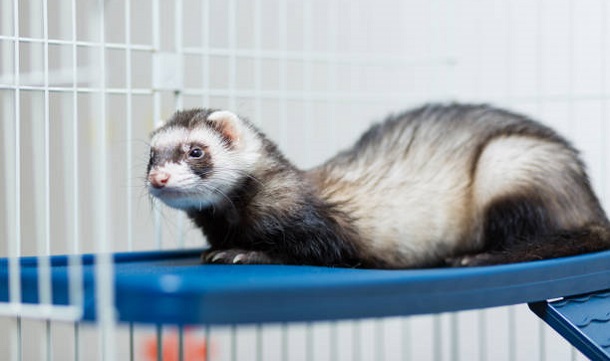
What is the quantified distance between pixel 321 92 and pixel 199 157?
582mm

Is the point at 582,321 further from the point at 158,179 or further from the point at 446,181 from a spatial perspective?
the point at 158,179

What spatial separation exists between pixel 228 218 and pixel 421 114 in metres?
0.47

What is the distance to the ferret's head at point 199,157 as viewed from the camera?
3.84ft

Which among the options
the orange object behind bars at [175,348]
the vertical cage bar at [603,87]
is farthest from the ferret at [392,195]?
the orange object behind bars at [175,348]

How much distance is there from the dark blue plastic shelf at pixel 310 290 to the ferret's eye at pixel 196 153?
0.19 meters

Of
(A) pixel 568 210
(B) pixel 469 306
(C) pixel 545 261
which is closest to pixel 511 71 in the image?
(A) pixel 568 210

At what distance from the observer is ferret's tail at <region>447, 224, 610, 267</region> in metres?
1.22

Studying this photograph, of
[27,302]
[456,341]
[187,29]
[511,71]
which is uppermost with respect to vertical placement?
[187,29]

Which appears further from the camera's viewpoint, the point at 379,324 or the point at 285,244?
the point at 379,324

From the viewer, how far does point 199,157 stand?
125 centimetres

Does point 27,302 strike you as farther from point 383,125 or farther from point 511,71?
point 511,71

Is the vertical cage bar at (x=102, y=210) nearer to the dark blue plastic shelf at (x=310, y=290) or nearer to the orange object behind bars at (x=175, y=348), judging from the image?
the dark blue plastic shelf at (x=310, y=290)

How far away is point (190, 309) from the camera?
2.69 feet

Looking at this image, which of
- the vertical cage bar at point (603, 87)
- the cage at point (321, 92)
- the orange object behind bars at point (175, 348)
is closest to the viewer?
the vertical cage bar at point (603, 87)
